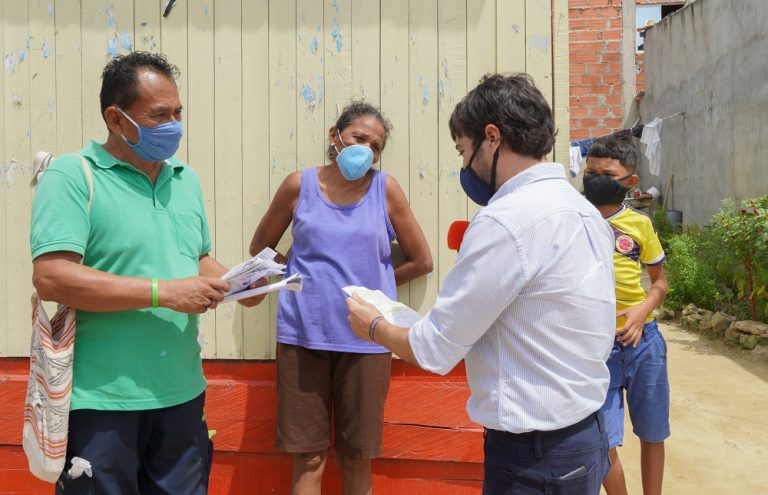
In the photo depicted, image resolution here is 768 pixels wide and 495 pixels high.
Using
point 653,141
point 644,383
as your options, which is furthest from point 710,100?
point 644,383

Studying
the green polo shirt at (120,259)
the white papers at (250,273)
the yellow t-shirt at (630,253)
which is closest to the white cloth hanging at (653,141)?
the yellow t-shirt at (630,253)

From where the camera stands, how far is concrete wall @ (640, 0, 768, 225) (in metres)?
9.40

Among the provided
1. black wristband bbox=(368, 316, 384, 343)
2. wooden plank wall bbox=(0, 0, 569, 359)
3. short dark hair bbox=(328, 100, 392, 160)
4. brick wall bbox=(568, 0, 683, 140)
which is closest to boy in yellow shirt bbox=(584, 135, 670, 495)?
wooden plank wall bbox=(0, 0, 569, 359)

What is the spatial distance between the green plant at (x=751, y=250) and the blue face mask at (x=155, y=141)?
249 inches

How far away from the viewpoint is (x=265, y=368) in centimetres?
345

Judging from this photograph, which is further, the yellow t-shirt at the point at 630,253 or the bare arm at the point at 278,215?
the yellow t-shirt at the point at 630,253

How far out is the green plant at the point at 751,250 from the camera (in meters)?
7.11

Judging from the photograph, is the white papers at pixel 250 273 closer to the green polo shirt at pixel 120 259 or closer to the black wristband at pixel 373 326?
the green polo shirt at pixel 120 259

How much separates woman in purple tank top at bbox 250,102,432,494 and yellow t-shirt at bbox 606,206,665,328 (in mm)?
1080

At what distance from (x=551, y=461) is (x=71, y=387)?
131cm

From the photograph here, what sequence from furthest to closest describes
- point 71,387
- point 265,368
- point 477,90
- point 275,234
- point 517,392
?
point 265,368, point 275,234, point 71,387, point 477,90, point 517,392

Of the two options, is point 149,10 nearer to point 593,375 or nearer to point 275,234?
point 275,234

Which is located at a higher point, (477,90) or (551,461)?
(477,90)

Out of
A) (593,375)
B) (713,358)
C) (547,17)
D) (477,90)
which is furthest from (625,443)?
(477,90)
